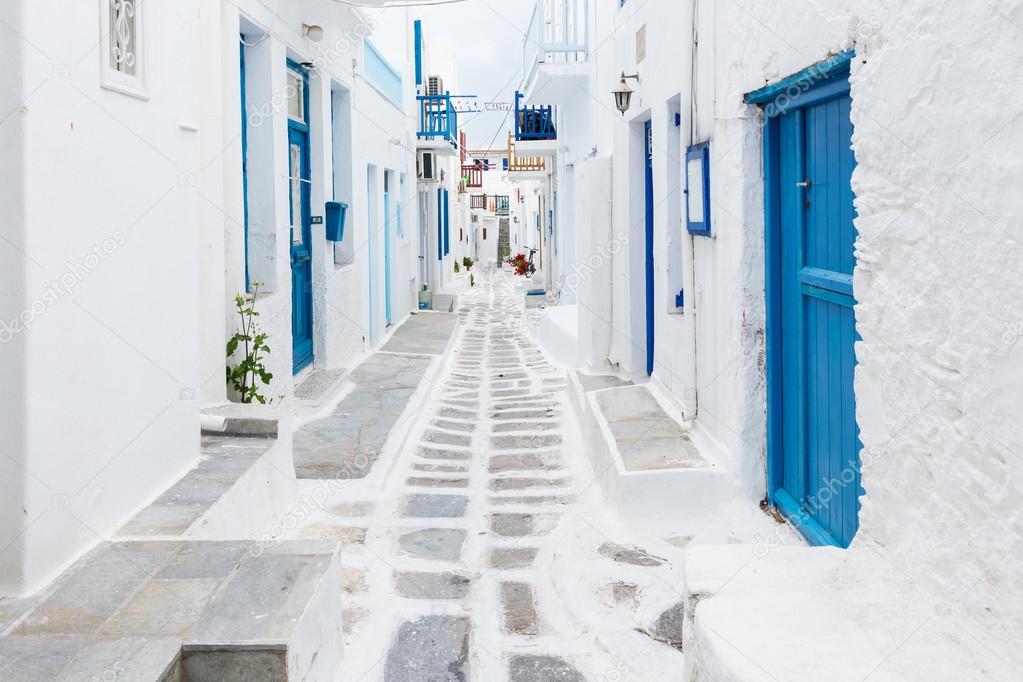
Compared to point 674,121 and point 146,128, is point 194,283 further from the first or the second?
point 674,121

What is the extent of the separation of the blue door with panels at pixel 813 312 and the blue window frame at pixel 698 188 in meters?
0.69

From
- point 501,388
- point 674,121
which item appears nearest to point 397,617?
point 674,121

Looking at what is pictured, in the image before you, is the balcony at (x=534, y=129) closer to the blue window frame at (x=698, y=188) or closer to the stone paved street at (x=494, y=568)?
the stone paved street at (x=494, y=568)

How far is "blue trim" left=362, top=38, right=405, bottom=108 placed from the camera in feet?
38.3

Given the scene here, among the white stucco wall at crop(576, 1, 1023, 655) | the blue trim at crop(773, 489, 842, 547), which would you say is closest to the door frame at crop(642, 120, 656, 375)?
the blue trim at crop(773, 489, 842, 547)

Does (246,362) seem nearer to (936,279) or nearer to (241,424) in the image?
(241,424)

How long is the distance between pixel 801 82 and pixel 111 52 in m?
2.78

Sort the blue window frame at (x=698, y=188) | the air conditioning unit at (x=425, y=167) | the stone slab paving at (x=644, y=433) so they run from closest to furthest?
the stone slab paving at (x=644, y=433) < the blue window frame at (x=698, y=188) < the air conditioning unit at (x=425, y=167)

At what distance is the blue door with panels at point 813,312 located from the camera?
375 centimetres

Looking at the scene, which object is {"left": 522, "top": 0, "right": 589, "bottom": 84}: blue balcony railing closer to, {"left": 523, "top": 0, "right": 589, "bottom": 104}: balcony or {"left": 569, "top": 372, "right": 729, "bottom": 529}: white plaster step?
{"left": 523, "top": 0, "right": 589, "bottom": 104}: balcony

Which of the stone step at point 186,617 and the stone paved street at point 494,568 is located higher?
the stone step at point 186,617

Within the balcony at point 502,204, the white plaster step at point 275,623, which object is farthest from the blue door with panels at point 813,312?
the balcony at point 502,204

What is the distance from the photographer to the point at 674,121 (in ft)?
21.1

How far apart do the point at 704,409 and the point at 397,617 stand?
2.25 metres
